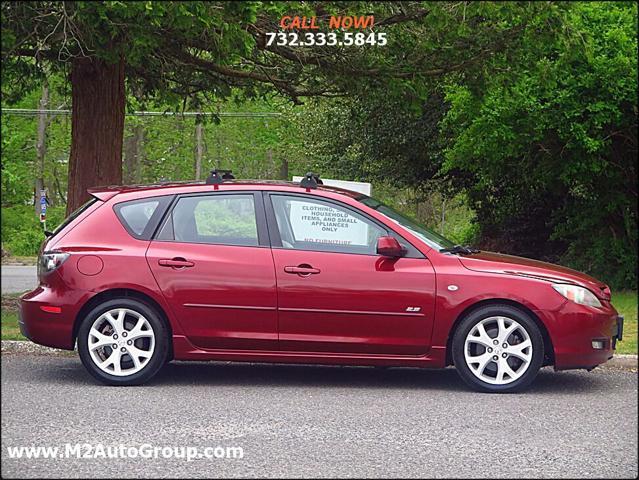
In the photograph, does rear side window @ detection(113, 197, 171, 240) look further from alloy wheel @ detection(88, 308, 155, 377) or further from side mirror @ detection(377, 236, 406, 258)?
side mirror @ detection(377, 236, 406, 258)

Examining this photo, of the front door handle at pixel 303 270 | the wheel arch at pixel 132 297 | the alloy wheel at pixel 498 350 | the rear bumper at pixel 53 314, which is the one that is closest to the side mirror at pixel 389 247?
the front door handle at pixel 303 270

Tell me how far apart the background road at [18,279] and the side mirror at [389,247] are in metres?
9.73

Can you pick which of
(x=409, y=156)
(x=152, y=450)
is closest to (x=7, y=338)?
(x=152, y=450)

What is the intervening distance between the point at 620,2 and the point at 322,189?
26.6ft

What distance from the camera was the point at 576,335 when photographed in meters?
8.20

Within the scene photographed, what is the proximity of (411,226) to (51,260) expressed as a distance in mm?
2912

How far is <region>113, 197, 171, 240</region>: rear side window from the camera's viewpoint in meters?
8.53

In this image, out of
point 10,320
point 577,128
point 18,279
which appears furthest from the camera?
point 18,279

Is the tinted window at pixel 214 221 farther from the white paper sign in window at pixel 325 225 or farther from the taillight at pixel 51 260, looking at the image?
the taillight at pixel 51 260

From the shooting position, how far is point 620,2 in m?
15.0

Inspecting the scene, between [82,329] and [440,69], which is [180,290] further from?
[440,69]

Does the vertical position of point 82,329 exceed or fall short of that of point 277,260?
it falls short

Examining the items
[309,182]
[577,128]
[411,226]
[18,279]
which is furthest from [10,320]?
[18,279]

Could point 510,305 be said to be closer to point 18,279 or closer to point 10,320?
point 10,320
